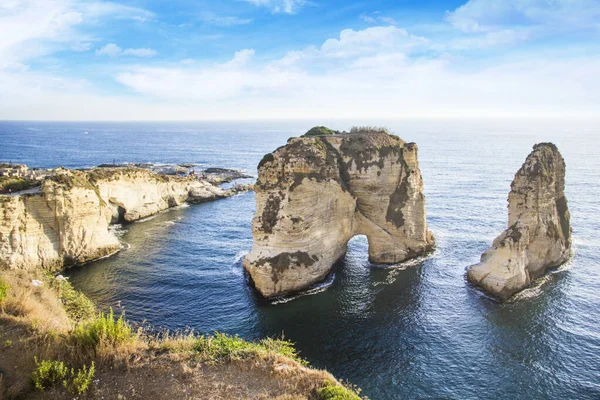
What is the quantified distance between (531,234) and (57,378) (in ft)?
131

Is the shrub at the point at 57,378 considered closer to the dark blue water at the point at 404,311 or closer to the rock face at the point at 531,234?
the dark blue water at the point at 404,311

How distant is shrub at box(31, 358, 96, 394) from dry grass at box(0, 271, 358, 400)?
0.22m

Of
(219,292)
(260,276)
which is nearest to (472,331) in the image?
(260,276)

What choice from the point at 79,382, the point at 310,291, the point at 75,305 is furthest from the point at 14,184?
the point at 79,382

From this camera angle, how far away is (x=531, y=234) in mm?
39500

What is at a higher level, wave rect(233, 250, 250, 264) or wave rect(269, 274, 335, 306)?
wave rect(233, 250, 250, 264)

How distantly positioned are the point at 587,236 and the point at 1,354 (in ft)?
190

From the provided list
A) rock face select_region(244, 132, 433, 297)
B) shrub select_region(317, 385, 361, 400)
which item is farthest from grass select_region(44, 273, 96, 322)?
shrub select_region(317, 385, 361, 400)

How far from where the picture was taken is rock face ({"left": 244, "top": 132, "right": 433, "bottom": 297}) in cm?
3809

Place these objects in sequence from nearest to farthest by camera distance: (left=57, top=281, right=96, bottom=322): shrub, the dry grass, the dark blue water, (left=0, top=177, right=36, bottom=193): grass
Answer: the dry grass → the dark blue water → (left=57, top=281, right=96, bottom=322): shrub → (left=0, top=177, right=36, bottom=193): grass

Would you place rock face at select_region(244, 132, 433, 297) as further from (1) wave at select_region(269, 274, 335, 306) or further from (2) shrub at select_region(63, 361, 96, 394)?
(2) shrub at select_region(63, 361, 96, 394)

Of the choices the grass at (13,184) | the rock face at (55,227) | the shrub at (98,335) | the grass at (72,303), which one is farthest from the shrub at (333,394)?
the grass at (13,184)

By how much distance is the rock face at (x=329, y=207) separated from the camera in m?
38.1

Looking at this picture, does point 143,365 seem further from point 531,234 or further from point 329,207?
point 531,234
